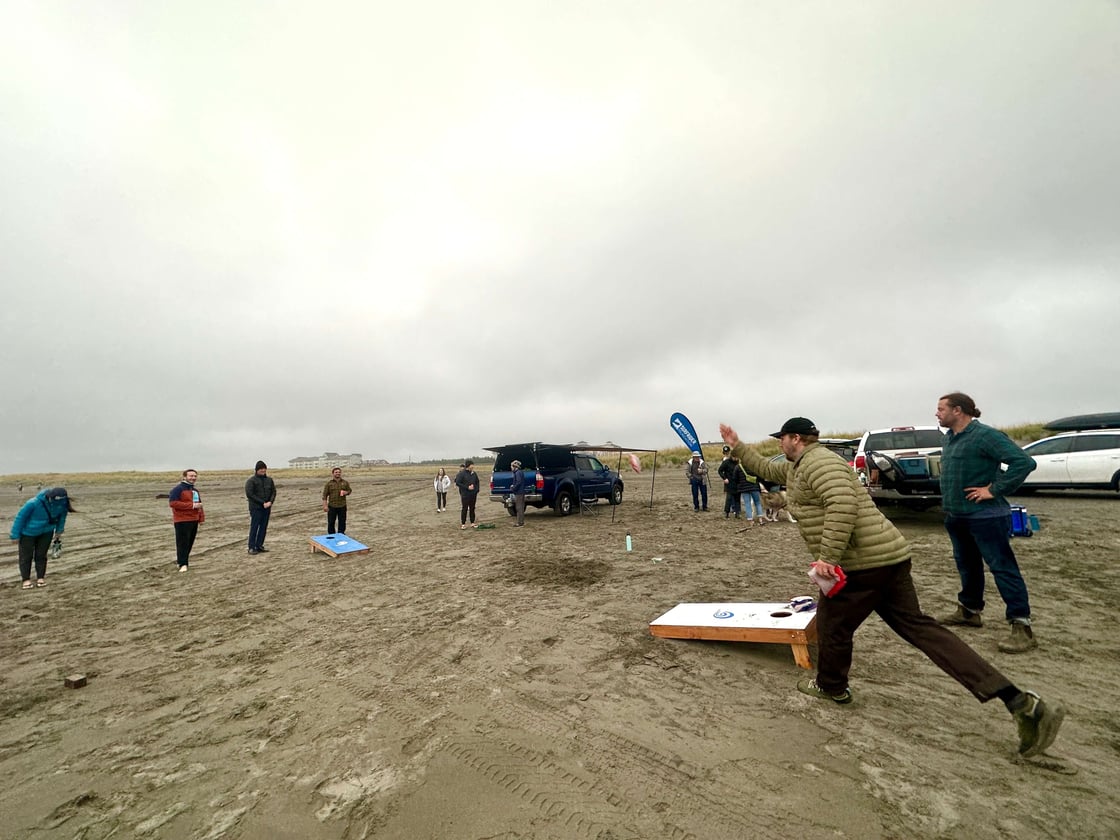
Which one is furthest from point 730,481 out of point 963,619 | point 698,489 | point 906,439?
point 963,619

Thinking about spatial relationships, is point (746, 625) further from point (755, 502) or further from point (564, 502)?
point (564, 502)

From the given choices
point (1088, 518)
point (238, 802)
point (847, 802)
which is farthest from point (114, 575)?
point (1088, 518)

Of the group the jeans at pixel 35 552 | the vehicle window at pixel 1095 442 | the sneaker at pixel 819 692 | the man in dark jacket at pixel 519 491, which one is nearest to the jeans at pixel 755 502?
the man in dark jacket at pixel 519 491

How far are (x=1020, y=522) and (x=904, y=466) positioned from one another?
193 cm

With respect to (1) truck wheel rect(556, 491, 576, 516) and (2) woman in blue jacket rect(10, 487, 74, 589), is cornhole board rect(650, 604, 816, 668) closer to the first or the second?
(2) woman in blue jacket rect(10, 487, 74, 589)

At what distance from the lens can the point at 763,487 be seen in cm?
1391

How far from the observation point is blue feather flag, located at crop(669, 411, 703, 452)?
16.2ft

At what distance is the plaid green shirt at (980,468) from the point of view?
159 inches

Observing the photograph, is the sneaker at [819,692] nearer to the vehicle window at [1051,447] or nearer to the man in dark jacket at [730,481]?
the man in dark jacket at [730,481]

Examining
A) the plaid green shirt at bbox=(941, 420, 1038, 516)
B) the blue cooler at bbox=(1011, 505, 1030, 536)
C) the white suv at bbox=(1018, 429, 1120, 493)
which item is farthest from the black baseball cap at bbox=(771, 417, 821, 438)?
the white suv at bbox=(1018, 429, 1120, 493)

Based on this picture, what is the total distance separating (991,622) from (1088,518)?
27.6 feet

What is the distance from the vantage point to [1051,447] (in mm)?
13016

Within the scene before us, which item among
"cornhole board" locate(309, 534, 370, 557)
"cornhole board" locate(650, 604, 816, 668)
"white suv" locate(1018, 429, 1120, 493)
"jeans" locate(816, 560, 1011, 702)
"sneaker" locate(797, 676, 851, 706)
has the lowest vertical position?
"cornhole board" locate(309, 534, 370, 557)

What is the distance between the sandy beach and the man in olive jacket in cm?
38
